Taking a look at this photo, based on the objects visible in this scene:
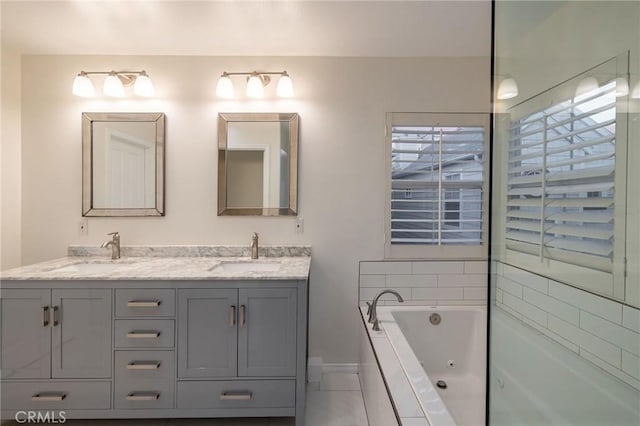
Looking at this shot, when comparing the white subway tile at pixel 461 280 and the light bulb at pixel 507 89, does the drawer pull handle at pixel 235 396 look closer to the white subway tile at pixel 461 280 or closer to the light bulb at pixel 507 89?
the white subway tile at pixel 461 280

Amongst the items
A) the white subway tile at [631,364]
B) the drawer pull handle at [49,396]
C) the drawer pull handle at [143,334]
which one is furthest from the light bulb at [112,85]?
the white subway tile at [631,364]

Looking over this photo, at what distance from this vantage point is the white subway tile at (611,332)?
1.02 meters

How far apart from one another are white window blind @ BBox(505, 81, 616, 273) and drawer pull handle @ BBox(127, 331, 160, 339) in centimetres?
171

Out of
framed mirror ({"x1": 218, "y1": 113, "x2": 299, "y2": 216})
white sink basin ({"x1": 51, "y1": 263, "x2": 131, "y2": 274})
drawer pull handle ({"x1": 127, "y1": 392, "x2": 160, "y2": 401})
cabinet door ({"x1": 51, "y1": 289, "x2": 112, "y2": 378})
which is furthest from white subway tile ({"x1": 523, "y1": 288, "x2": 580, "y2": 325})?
white sink basin ({"x1": 51, "y1": 263, "x2": 131, "y2": 274})

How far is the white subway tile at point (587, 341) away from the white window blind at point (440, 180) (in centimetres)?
104

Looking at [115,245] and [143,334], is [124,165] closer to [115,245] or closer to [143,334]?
[115,245]

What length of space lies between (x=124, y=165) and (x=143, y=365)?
1384 mm

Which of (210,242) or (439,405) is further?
(210,242)

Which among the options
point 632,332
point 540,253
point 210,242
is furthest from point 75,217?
point 632,332

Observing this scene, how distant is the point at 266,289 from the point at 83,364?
1045mm

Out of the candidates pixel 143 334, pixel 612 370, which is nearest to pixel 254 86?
pixel 143 334

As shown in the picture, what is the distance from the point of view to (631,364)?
1.03m

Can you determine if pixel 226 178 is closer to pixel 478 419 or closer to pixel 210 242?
pixel 210 242

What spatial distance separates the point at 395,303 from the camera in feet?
7.09
